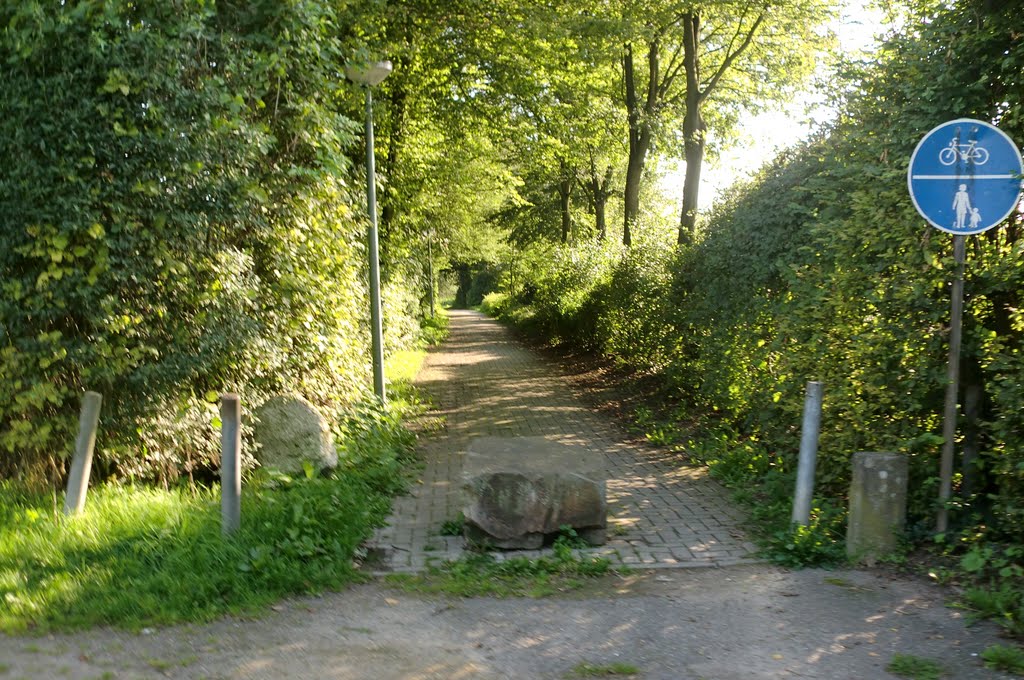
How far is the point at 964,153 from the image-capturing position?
17.8ft

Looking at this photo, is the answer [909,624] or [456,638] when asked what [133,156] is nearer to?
[456,638]

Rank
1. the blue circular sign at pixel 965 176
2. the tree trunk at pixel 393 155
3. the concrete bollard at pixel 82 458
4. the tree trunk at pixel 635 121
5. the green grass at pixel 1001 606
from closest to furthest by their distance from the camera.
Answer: the green grass at pixel 1001 606 → the blue circular sign at pixel 965 176 → the concrete bollard at pixel 82 458 → the tree trunk at pixel 393 155 → the tree trunk at pixel 635 121

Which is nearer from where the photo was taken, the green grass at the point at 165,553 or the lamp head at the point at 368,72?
the green grass at the point at 165,553

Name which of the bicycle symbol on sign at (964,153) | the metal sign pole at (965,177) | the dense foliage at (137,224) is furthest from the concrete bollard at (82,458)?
the bicycle symbol on sign at (964,153)

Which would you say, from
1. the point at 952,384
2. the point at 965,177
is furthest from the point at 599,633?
the point at 965,177

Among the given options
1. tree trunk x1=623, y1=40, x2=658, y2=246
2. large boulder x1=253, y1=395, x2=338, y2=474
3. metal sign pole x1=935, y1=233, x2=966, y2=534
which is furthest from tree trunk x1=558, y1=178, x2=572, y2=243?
metal sign pole x1=935, y1=233, x2=966, y2=534

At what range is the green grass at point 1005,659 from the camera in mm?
3996

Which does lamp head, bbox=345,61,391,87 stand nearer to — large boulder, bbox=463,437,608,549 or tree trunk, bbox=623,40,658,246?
large boulder, bbox=463,437,608,549

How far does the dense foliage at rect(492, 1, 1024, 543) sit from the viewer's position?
5.72 metres

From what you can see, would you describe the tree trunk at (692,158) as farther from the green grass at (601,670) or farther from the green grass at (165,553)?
the green grass at (601,670)

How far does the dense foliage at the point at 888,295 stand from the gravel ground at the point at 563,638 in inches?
46.7

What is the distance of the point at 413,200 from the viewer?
18.1 metres

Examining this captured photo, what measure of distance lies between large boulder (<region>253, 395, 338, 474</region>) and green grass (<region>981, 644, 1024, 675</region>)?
551cm

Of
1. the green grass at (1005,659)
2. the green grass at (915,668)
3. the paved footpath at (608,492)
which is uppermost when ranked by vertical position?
the green grass at (1005,659)
